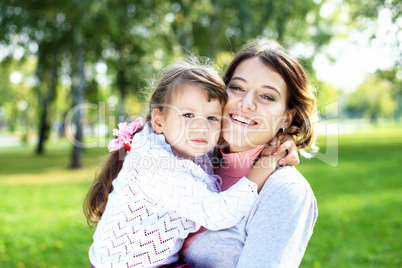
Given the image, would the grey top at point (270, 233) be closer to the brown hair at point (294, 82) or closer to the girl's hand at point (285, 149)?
the girl's hand at point (285, 149)

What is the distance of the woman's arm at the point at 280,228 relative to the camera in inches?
65.5

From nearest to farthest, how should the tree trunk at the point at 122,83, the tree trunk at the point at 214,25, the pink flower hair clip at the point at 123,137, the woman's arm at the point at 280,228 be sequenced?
the woman's arm at the point at 280,228 < the pink flower hair clip at the point at 123,137 < the tree trunk at the point at 214,25 < the tree trunk at the point at 122,83

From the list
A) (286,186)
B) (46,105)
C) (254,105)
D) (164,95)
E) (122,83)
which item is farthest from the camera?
(46,105)

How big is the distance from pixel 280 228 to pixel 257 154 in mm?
686

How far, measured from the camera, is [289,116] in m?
2.34

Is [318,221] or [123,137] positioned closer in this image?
[123,137]

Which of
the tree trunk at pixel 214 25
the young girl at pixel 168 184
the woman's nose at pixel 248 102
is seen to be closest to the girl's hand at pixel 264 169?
the young girl at pixel 168 184

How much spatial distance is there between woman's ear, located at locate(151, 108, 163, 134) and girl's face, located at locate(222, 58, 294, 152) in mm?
442

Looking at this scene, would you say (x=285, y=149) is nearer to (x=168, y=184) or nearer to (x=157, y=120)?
(x=168, y=184)

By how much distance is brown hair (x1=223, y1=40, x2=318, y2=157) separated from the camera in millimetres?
2135

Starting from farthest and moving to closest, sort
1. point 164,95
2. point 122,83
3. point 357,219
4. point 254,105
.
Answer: point 122,83, point 357,219, point 164,95, point 254,105

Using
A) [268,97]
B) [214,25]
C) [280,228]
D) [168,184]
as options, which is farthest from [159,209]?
[214,25]

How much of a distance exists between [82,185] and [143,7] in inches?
299

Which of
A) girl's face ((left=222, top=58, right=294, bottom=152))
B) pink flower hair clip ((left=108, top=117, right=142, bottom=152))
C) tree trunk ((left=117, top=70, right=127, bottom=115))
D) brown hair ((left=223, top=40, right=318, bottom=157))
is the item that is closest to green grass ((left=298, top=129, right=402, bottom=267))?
brown hair ((left=223, top=40, right=318, bottom=157))
